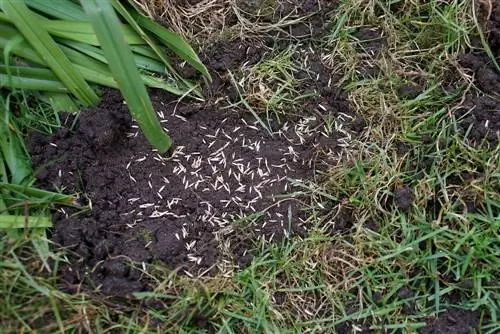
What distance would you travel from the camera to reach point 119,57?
1966mm

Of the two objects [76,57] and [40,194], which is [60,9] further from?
[40,194]

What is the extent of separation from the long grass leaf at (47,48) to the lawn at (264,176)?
12 mm

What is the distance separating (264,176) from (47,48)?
0.82m

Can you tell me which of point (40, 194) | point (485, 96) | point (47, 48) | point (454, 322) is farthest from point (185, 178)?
point (485, 96)

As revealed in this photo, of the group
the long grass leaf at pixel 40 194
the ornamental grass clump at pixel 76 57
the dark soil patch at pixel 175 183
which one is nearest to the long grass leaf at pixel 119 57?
the ornamental grass clump at pixel 76 57

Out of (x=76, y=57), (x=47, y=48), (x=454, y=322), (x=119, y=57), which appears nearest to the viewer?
(x=119, y=57)

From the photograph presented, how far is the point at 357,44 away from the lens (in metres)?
2.50

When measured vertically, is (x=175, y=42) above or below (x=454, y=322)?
above

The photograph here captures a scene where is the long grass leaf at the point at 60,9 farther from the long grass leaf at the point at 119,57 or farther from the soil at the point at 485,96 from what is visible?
the soil at the point at 485,96

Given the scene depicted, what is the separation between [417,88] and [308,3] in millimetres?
524

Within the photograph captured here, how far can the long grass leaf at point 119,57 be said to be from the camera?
194 cm

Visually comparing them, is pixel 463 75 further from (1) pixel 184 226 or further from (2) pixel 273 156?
(1) pixel 184 226

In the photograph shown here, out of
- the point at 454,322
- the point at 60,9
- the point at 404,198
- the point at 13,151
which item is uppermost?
the point at 60,9

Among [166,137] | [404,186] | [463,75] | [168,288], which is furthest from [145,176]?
[463,75]
